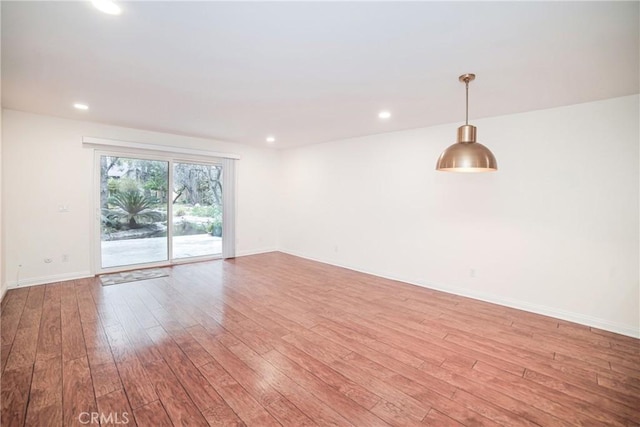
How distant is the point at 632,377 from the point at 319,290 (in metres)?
3.30

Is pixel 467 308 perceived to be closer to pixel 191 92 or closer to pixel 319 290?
pixel 319 290

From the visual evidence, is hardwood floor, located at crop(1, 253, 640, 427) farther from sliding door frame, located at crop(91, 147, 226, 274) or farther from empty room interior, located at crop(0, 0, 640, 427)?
sliding door frame, located at crop(91, 147, 226, 274)

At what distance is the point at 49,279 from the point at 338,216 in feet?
16.3

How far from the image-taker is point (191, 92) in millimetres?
3211

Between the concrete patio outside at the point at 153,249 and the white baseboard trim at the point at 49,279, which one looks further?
the concrete patio outside at the point at 153,249

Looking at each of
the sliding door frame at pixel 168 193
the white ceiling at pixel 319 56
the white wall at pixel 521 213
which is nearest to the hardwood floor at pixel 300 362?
the white wall at pixel 521 213

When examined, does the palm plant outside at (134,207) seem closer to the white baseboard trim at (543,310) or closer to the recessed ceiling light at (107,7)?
the recessed ceiling light at (107,7)

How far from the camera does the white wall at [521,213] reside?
3.12 metres

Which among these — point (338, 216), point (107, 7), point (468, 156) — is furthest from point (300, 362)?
point (338, 216)

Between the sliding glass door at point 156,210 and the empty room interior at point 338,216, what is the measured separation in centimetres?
5

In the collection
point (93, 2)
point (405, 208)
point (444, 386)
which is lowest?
point (444, 386)

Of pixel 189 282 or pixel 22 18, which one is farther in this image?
pixel 189 282

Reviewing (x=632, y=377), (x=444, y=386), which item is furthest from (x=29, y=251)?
(x=632, y=377)

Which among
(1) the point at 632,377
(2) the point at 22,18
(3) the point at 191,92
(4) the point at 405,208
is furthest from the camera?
(4) the point at 405,208
